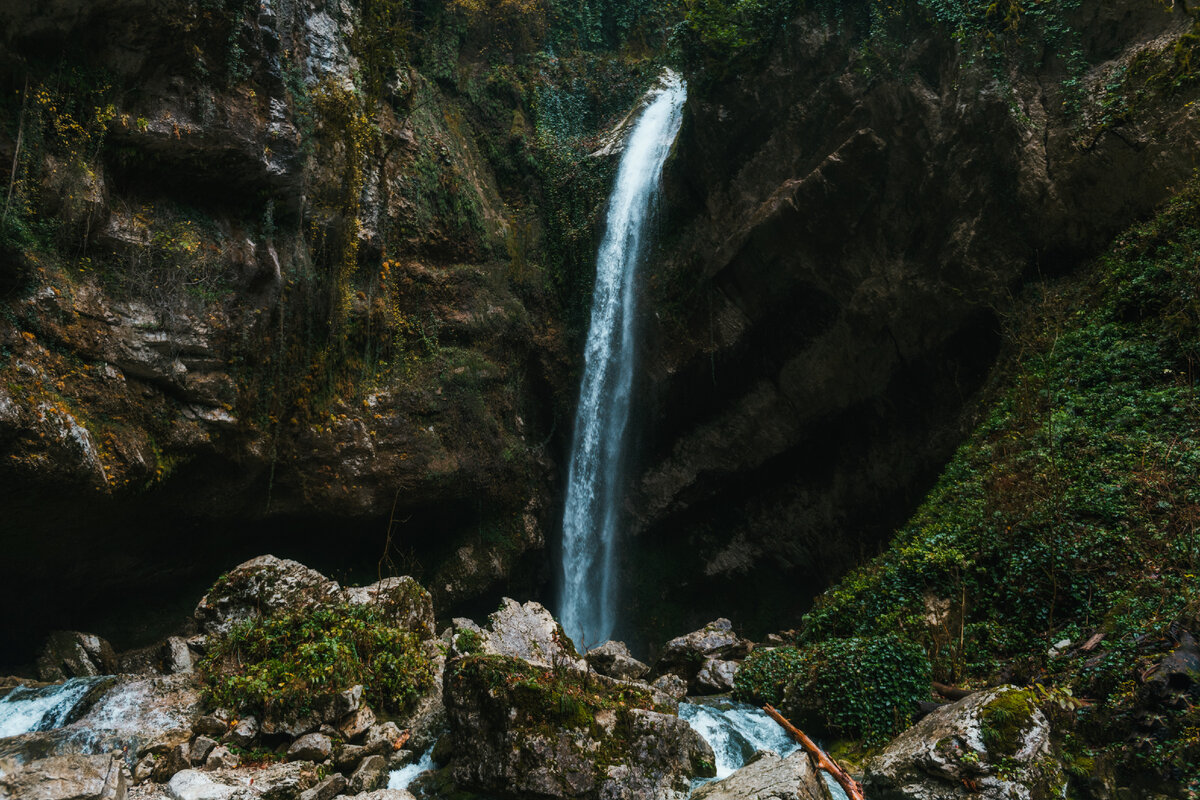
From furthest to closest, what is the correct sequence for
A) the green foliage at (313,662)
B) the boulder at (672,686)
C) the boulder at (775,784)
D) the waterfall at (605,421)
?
the waterfall at (605,421), the boulder at (672,686), the green foliage at (313,662), the boulder at (775,784)

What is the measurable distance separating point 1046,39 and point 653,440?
9990 mm

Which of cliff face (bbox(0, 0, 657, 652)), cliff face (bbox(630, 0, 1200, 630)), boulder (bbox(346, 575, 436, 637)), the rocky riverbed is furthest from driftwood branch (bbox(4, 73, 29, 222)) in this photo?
cliff face (bbox(630, 0, 1200, 630))

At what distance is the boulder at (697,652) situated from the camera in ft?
31.7

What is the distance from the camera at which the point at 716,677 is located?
8.97 meters

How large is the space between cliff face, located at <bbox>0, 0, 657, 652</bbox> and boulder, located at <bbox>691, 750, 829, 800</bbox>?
8.51 meters

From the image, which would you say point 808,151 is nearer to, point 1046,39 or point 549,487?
point 1046,39

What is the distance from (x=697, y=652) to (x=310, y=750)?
575 centimetres

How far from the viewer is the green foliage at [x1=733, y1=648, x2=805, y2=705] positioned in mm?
7117

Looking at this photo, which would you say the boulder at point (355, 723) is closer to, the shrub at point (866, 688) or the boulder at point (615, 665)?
the boulder at point (615, 665)

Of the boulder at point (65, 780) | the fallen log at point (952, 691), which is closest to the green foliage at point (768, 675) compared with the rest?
the fallen log at point (952, 691)

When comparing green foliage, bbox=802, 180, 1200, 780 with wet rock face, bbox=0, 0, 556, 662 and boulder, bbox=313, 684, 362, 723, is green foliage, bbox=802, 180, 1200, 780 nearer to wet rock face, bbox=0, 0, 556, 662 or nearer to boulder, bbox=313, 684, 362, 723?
boulder, bbox=313, 684, 362, 723

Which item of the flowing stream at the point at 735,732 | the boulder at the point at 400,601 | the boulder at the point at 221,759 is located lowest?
the flowing stream at the point at 735,732

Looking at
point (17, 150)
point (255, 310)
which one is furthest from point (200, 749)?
point (17, 150)

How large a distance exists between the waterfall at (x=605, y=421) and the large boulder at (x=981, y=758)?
1095cm
